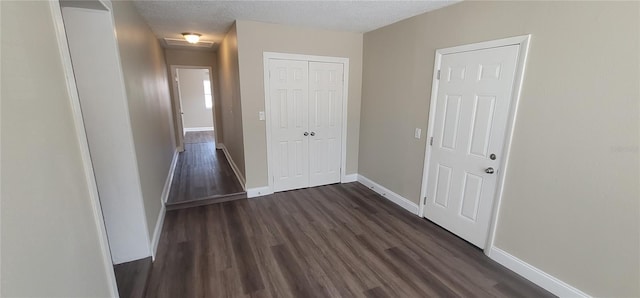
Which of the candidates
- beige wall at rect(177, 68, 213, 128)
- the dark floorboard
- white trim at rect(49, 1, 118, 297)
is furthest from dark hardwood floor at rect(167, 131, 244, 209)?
beige wall at rect(177, 68, 213, 128)

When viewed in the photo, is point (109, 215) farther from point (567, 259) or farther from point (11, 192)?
point (567, 259)

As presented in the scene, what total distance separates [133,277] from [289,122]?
252 centimetres

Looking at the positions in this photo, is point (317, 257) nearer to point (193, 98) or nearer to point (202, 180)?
point (202, 180)

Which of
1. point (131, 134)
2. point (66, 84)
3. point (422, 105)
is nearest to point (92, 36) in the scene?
point (131, 134)

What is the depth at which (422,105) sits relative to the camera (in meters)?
3.14

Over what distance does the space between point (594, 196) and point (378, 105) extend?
2507 millimetres

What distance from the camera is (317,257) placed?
2527 mm

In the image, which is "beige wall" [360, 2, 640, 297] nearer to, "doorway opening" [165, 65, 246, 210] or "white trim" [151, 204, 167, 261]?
"white trim" [151, 204, 167, 261]

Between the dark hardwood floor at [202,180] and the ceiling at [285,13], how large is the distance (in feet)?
7.67

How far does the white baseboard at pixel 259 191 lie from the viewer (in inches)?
152

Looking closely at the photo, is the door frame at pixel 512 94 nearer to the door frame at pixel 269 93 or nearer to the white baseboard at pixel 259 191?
the door frame at pixel 269 93

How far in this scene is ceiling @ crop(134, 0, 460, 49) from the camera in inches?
107

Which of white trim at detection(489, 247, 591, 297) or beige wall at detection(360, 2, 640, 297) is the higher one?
beige wall at detection(360, 2, 640, 297)

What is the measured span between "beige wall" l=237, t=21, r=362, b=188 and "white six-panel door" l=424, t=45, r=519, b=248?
1.58 meters
